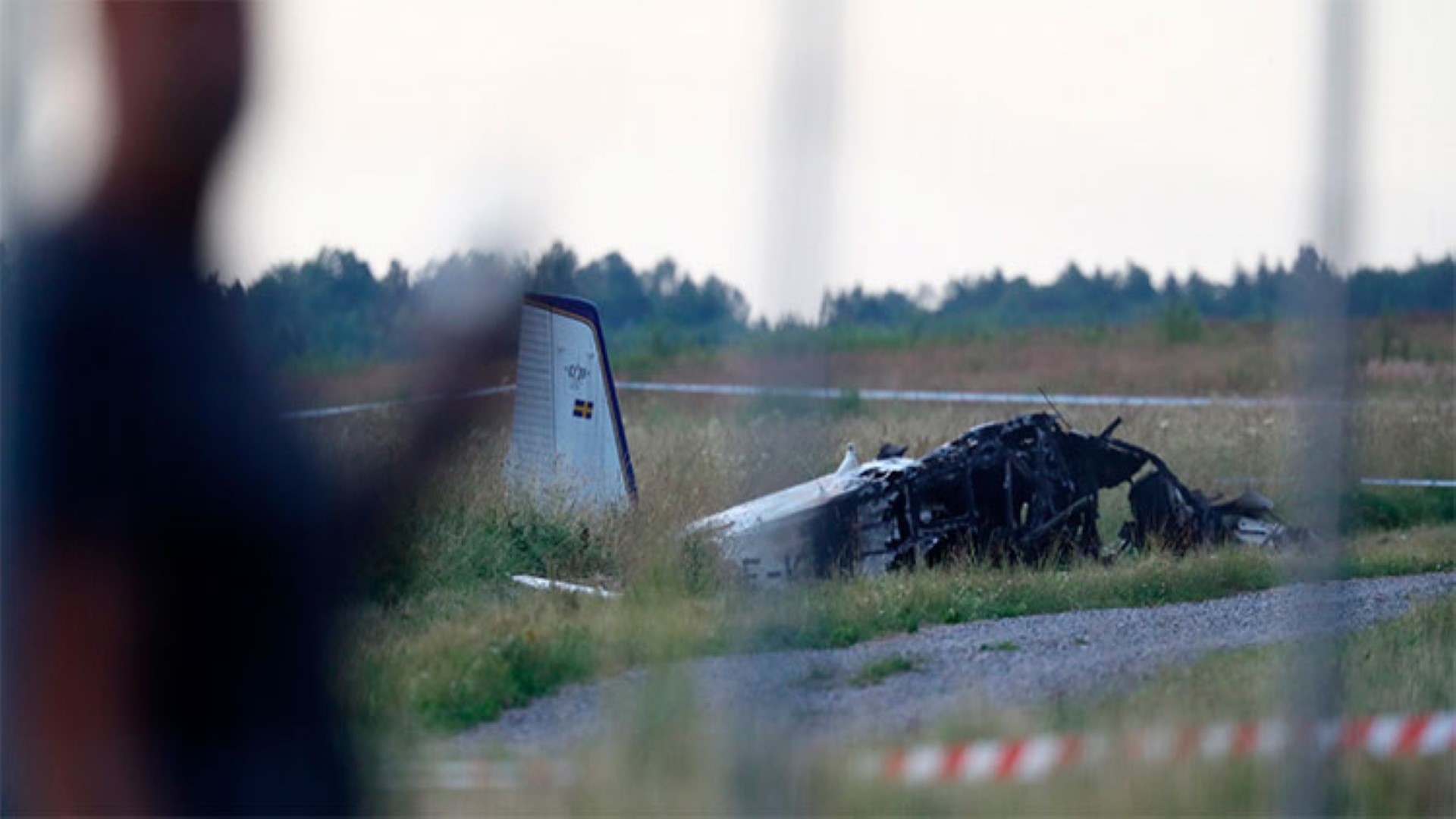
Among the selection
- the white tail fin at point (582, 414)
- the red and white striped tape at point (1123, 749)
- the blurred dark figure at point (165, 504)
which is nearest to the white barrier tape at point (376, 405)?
the blurred dark figure at point (165, 504)

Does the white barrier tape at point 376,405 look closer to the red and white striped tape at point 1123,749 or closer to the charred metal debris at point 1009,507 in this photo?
the red and white striped tape at point 1123,749

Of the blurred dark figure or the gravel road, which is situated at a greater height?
the blurred dark figure

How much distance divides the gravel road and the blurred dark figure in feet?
3.20

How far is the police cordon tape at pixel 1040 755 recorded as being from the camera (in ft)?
14.1

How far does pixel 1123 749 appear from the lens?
461 centimetres

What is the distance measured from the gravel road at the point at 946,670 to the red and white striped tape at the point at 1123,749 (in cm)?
32

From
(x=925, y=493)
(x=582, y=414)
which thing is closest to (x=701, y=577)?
(x=925, y=493)

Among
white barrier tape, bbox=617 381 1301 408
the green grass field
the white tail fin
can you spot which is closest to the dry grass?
the green grass field

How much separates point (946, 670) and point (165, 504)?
467 centimetres

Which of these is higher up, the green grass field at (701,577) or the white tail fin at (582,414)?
the white tail fin at (582,414)

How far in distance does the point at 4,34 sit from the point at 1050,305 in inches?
1283

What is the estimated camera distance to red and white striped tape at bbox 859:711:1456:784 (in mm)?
4449

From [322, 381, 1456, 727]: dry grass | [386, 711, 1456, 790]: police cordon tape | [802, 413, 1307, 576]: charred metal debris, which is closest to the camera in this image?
[322, 381, 1456, 727]: dry grass

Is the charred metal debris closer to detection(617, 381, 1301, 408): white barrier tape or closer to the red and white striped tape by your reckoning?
the red and white striped tape
